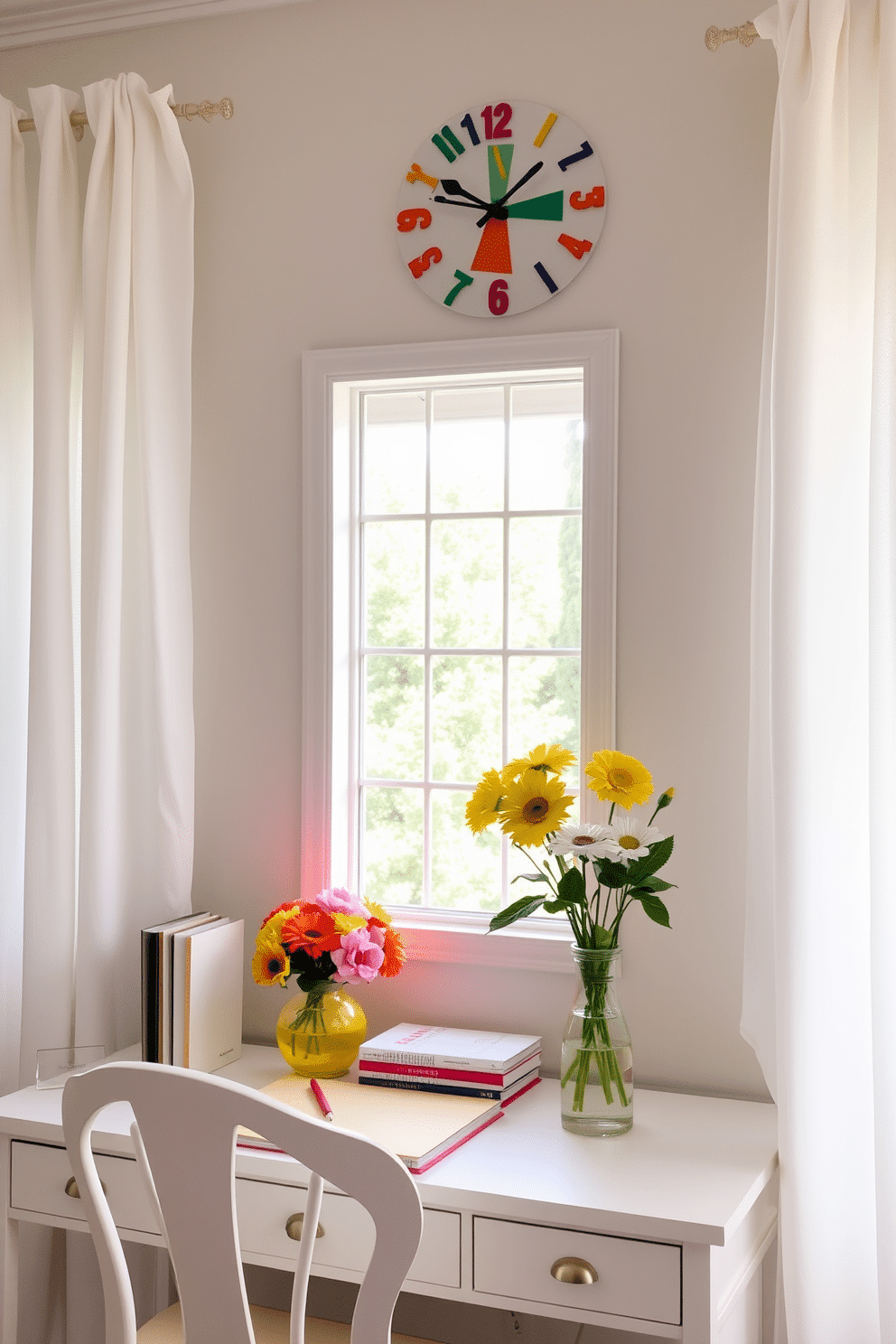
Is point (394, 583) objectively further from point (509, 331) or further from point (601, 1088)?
point (601, 1088)

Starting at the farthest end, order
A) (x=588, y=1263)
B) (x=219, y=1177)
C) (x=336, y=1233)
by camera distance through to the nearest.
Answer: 1. (x=336, y=1233)
2. (x=588, y=1263)
3. (x=219, y=1177)

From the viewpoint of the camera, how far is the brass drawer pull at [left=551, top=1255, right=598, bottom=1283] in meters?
1.65

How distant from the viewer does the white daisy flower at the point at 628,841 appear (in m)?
1.86

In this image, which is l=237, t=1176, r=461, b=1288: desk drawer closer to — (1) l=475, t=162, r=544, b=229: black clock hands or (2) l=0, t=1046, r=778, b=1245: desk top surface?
(2) l=0, t=1046, r=778, b=1245: desk top surface

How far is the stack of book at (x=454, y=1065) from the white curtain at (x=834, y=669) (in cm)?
43

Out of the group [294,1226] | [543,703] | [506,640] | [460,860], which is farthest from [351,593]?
[294,1226]

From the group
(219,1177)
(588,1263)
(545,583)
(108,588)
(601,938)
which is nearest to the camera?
(219,1177)

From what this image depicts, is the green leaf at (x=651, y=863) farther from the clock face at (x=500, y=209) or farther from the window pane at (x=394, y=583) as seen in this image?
the clock face at (x=500, y=209)

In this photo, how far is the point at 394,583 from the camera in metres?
2.59

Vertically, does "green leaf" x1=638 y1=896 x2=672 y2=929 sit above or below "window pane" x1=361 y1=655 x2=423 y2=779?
below

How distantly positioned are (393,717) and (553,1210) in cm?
117

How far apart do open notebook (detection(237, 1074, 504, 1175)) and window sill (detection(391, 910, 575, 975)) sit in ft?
1.01

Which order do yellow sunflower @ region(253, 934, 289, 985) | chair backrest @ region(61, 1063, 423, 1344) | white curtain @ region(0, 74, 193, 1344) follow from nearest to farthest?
chair backrest @ region(61, 1063, 423, 1344) < yellow sunflower @ region(253, 934, 289, 985) < white curtain @ region(0, 74, 193, 1344)

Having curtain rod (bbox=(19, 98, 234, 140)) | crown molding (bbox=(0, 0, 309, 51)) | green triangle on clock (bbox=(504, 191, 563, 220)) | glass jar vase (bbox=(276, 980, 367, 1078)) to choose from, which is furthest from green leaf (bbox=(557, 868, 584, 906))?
crown molding (bbox=(0, 0, 309, 51))
